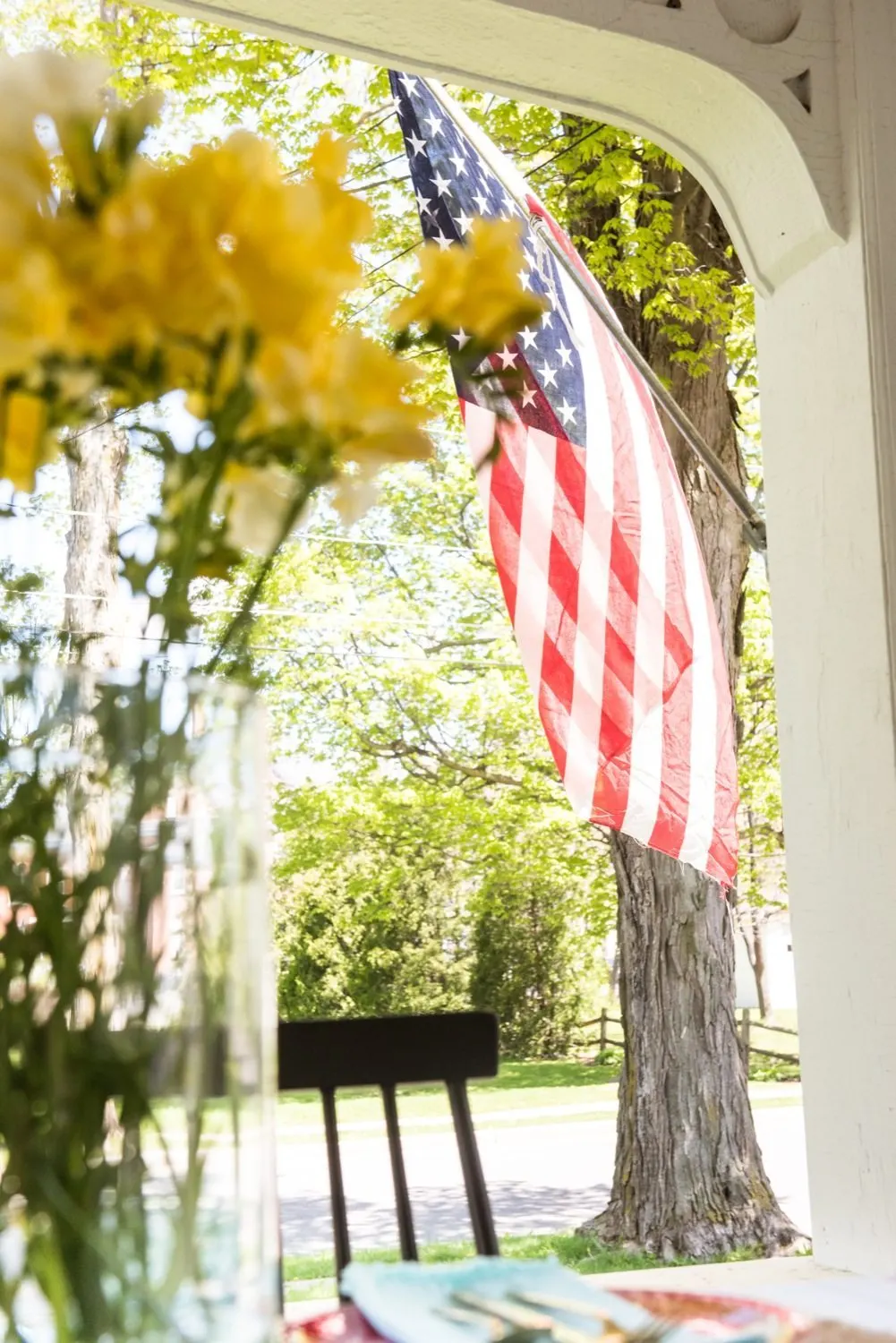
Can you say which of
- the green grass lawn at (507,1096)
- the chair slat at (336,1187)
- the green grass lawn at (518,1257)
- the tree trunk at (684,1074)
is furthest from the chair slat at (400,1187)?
the green grass lawn at (507,1096)

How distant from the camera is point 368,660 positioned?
11555 mm

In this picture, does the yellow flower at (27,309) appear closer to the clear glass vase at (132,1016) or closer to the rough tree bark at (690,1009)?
the clear glass vase at (132,1016)

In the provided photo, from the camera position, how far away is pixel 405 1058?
0.95 metres

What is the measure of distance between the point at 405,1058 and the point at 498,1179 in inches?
343

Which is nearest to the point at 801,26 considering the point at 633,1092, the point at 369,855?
the point at 633,1092

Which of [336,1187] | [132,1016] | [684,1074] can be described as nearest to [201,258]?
[132,1016]

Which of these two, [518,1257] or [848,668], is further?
[518,1257]

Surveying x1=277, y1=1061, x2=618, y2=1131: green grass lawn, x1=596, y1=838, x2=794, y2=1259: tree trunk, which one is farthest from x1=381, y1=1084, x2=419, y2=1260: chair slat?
x1=277, y1=1061, x2=618, y2=1131: green grass lawn

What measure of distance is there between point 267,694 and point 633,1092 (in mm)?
7052

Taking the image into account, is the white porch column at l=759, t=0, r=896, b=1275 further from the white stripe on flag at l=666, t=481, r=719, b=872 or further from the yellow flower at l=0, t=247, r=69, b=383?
the yellow flower at l=0, t=247, r=69, b=383

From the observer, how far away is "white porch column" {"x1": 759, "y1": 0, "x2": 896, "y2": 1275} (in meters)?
1.51

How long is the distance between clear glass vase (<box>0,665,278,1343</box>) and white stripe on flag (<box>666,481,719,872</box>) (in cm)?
232

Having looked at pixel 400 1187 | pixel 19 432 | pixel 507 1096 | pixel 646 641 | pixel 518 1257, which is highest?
pixel 646 641

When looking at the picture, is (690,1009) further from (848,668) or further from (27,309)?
(27,309)
